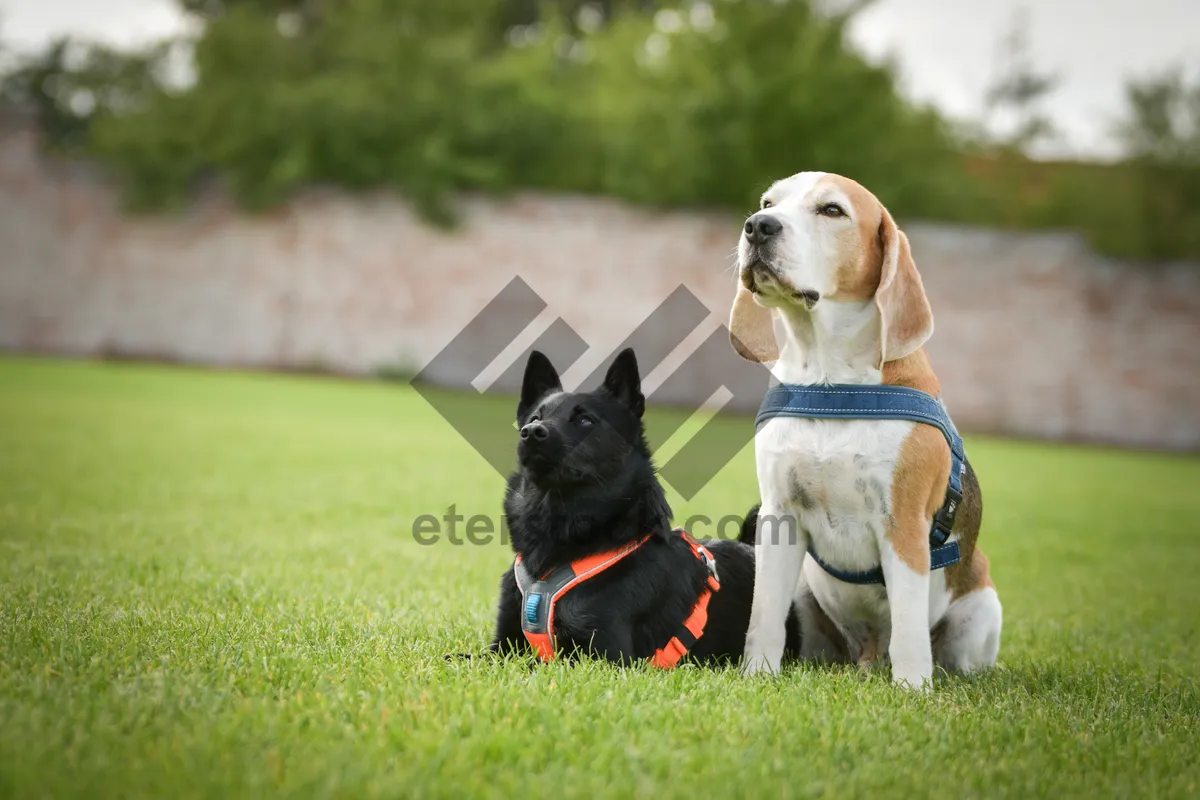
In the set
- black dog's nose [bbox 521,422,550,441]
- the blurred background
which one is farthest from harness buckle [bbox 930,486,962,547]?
the blurred background

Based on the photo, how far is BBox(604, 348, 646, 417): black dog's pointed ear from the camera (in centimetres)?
307

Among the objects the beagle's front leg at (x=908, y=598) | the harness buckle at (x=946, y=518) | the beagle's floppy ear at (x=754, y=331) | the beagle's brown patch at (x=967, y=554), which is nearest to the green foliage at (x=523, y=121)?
the beagle's floppy ear at (x=754, y=331)

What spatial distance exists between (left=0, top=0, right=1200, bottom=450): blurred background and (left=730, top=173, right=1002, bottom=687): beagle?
14.4 meters

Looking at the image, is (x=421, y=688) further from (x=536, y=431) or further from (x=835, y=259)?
(x=835, y=259)

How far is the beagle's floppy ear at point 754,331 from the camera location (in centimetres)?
322

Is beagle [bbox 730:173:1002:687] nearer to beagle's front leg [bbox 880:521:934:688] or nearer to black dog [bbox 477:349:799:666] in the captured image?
beagle's front leg [bbox 880:521:934:688]

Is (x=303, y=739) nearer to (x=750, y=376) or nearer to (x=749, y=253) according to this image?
(x=749, y=253)

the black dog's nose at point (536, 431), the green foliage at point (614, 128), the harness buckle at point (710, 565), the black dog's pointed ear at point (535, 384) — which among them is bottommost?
the harness buckle at point (710, 565)

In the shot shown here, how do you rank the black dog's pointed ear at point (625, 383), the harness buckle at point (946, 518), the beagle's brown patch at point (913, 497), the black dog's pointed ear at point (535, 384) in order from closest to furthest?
the beagle's brown patch at point (913, 497), the harness buckle at point (946, 518), the black dog's pointed ear at point (625, 383), the black dog's pointed ear at point (535, 384)

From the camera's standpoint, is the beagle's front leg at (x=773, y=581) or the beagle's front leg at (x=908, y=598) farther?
the beagle's front leg at (x=773, y=581)

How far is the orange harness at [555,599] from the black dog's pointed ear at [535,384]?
0.53 metres

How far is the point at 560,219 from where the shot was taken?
18.4 meters

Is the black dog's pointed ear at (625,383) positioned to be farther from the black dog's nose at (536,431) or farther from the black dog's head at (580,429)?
the black dog's nose at (536,431)

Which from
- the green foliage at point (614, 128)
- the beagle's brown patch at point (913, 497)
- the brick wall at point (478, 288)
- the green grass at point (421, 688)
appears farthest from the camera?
the green foliage at point (614, 128)
